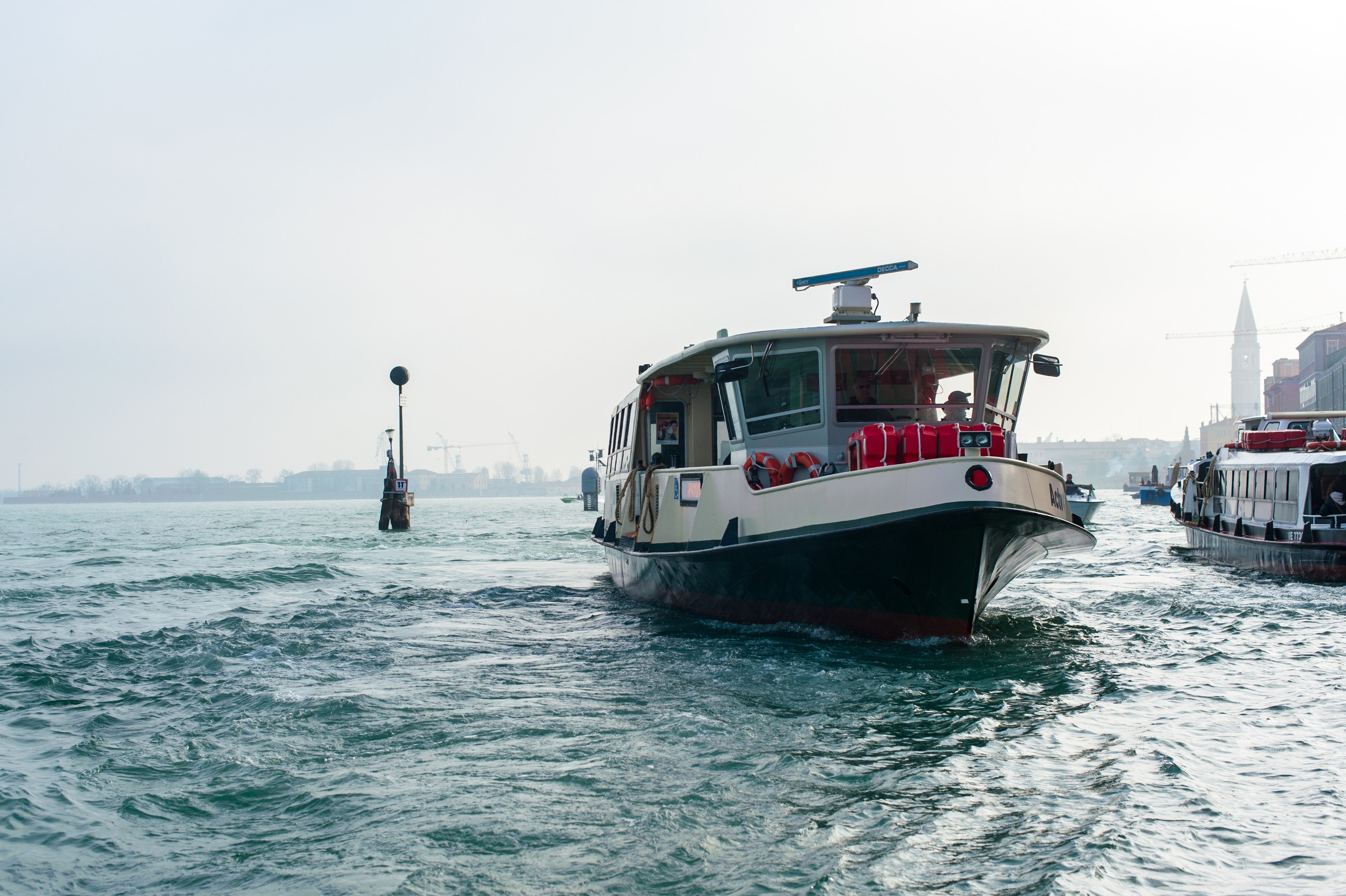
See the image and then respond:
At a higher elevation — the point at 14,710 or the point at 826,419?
the point at 826,419

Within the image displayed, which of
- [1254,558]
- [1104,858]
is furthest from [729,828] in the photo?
[1254,558]

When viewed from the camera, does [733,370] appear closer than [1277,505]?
Yes

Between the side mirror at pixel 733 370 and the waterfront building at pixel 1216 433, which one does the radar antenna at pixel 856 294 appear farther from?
the waterfront building at pixel 1216 433

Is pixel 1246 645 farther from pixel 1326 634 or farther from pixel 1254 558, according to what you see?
pixel 1254 558

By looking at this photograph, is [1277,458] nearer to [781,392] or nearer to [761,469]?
[781,392]

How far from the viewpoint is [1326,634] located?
1165cm

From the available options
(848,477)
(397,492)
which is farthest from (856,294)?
(397,492)

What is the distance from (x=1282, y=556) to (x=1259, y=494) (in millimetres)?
2665

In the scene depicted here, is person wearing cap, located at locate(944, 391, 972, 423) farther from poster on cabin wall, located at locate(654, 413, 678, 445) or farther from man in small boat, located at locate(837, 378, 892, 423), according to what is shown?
poster on cabin wall, located at locate(654, 413, 678, 445)

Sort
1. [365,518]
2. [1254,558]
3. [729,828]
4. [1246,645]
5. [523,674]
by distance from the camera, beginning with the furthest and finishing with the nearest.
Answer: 1. [365,518]
2. [1254,558]
3. [1246,645]
4. [523,674]
5. [729,828]

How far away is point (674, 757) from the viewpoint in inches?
255

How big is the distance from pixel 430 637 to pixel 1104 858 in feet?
30.1

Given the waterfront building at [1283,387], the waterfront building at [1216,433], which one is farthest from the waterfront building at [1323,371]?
the waterfront building at [1216,433]

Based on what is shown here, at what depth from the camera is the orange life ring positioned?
11391 mm
